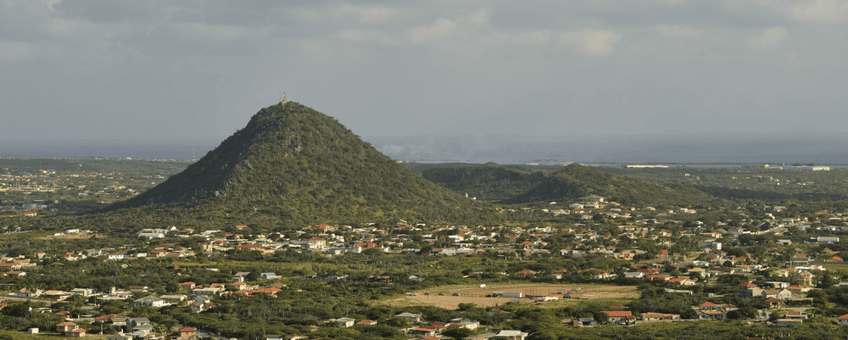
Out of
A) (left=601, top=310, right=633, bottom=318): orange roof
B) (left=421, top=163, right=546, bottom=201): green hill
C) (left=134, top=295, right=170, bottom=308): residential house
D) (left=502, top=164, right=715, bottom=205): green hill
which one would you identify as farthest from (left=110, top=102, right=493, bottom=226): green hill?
(left=601, top=310, right=633, bottom=318): orange roof

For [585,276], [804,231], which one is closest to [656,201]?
[804,231]

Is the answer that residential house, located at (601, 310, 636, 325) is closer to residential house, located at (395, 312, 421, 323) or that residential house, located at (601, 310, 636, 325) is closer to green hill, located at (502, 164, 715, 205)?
residential house, located at (395, 312, 421, 323)

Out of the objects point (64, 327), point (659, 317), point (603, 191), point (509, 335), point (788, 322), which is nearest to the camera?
point (509, 335)

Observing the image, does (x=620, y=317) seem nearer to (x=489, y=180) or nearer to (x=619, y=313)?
(x=619, y=313)

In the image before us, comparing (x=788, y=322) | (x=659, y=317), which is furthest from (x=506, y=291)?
(x=788, y=322)

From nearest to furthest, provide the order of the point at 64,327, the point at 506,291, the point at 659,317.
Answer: the point at 64,327 < the point at 659,317 < the point at 506,291

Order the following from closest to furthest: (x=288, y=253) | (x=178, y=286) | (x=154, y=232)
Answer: (x=178, y=286)
(x=288, y=253)
(x=154, y=232)

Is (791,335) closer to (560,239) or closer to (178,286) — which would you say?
(178,286)
